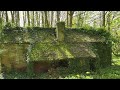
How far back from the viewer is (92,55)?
1003 inches

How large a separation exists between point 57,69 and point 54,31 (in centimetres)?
663

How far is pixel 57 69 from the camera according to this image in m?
24.6
